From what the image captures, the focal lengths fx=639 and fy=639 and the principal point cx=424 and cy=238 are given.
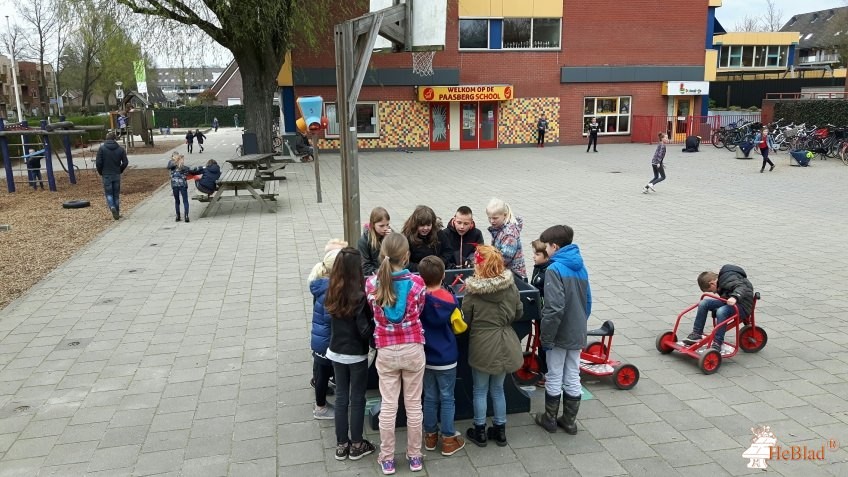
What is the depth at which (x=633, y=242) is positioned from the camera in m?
10.6

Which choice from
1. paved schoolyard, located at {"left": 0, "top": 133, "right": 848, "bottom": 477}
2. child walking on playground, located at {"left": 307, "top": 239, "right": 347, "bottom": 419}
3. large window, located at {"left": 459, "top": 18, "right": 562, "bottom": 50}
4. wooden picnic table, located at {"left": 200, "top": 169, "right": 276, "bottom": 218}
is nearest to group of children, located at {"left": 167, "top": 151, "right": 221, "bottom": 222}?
wooden picnic table, located at {"left": 200, "top": 169, "right": 276, "bottom": 218}

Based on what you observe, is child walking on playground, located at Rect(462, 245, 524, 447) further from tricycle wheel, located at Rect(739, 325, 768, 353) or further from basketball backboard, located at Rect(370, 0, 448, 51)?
basketball backboard, located at Rect(370, 0, 448, 51)

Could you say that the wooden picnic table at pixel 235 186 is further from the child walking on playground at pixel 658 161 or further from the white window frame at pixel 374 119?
the white window frame at pixel 374 119

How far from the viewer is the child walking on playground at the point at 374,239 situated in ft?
18.3

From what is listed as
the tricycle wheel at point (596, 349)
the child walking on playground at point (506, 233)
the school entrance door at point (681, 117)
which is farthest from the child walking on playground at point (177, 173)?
the school entrance door at point (681, 117)

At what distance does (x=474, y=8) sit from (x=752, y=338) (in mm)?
24297

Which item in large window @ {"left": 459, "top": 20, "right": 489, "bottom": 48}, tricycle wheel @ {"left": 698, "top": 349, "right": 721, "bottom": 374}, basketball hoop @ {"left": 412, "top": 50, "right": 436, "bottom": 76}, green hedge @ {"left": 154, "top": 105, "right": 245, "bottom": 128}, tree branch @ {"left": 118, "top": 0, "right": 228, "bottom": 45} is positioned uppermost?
large window @ {"left": 459, "top": 20, "right": 489, "bottom": 48}

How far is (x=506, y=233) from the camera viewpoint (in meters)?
5.62

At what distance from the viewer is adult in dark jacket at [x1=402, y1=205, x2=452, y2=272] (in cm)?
557

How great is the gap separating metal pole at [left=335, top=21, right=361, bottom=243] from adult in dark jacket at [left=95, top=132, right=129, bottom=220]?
8953 millimetres

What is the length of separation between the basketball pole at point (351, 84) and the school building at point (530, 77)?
22171mm

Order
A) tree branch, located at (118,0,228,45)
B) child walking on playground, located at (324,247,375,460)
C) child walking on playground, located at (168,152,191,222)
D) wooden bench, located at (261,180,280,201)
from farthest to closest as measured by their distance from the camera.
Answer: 1. tree branch, located at (118,0,228,45)
2. wooden bench, located at (261,180,280,201)
3. child walking on playground, located at (168,152,191,222)
4. child walking on playground, located at (324,247,375,460)

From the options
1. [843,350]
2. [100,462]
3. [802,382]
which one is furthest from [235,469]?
[843,350]

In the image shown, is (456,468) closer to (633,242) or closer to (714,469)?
(714,469)
